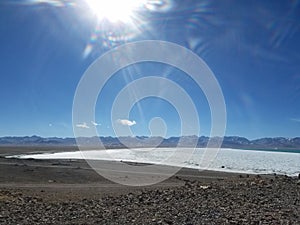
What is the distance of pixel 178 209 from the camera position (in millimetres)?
12227

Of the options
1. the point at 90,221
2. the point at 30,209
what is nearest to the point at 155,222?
the point at 90,221

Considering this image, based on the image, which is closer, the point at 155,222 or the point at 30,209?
the point at 155,222

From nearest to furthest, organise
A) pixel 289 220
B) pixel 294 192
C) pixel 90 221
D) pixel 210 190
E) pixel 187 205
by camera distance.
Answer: pixel 289 220, pixel 90 221, pixel 187 205, pixel 294 192, pixel 210 190

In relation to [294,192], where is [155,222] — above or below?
below

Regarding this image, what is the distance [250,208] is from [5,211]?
8921mm

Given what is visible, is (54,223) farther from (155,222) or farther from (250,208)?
(250,208)

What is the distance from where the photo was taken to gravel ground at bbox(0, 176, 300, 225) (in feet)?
35.6

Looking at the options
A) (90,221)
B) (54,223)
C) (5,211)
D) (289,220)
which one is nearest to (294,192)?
(289,220)

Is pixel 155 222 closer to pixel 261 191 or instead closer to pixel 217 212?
pixel 217 212

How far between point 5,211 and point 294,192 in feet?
39.6

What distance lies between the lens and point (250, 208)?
12.0 m

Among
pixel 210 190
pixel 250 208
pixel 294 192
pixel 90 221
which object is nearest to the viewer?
pixel 90 221

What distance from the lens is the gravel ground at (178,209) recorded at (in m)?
10.9

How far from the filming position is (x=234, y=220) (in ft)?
34.2
